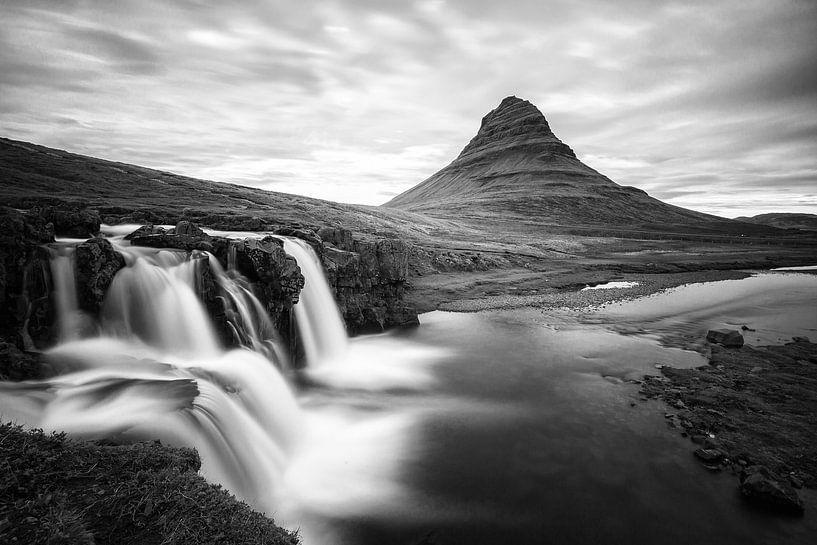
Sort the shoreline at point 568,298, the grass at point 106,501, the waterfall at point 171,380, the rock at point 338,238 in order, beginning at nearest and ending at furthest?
the grass at point 106,501
the waterfall at point 171,380
the rock at point 338,238
the shoreline at point 568,298

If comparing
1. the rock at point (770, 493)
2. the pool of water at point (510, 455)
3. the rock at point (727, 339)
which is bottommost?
the pool of water at point (510, 455)

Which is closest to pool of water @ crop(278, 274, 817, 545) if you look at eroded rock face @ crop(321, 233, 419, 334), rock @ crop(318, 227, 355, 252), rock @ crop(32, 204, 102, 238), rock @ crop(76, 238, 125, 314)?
eroded rock face @ crop(321, 233, 419, 334)

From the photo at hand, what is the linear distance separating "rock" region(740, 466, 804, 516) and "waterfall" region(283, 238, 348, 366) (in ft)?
65.9

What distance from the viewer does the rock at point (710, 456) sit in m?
13.6

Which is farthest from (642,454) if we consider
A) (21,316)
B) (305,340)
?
(21,316)

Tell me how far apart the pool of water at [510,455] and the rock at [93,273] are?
31.9 ft

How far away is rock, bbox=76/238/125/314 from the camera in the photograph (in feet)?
52.8

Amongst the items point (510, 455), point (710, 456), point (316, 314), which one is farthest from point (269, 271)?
point (710, 456)

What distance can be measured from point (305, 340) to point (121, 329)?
33.1ft

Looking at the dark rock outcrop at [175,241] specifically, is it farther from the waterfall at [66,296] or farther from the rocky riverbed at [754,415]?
the rocky riverbed at [754,415]

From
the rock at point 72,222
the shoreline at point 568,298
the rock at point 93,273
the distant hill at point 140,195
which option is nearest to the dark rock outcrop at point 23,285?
the rock at point 93,273

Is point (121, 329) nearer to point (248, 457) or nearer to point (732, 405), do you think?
point (248, 457)

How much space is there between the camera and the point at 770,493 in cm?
1159

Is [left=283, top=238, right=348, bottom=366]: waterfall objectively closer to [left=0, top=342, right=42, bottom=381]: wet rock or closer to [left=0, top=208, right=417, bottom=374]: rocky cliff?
[left=0, top=208, right=417, bottom=374]: rocky cliff
